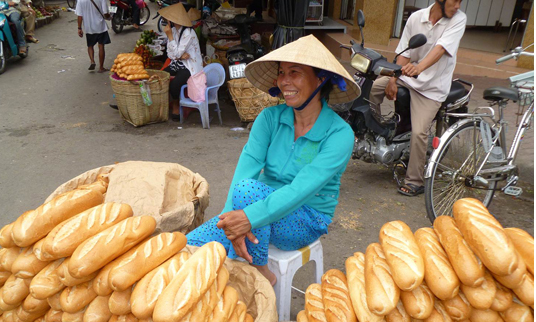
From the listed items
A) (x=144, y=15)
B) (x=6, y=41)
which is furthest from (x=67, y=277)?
(x=144, y=15)

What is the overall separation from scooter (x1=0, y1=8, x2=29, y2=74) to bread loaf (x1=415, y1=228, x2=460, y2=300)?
8.51m

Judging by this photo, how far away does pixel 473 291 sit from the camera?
138 centimetres

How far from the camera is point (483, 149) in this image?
338 centimetres

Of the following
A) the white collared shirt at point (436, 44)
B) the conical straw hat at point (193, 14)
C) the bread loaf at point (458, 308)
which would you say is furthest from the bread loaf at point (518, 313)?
the conical straw hat at point (193, 14)

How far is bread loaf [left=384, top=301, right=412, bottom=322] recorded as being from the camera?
57.0 inches

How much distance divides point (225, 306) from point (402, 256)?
688 millimetres

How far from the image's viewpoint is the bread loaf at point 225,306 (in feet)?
5.12

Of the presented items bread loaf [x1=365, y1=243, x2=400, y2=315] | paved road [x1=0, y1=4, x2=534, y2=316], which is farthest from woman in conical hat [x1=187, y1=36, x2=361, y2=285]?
paved road [x1=0, y1=4, x2=534, y2=316]

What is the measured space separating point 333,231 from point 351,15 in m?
7.57

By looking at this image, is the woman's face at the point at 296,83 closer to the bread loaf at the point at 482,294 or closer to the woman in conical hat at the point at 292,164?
the woman in conical hat at the point at 292,164

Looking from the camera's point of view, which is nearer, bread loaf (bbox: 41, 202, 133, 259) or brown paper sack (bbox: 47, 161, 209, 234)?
bread loaf (bbox: 41, 202, 133, 259)

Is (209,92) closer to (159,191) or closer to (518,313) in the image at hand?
(159,191)

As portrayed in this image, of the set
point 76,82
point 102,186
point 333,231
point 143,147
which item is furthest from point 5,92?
point 333,231

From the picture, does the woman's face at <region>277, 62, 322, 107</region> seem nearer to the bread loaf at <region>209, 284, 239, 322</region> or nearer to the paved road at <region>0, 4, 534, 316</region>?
the bread loaf at <region>209, 284, 239, 322</region>
